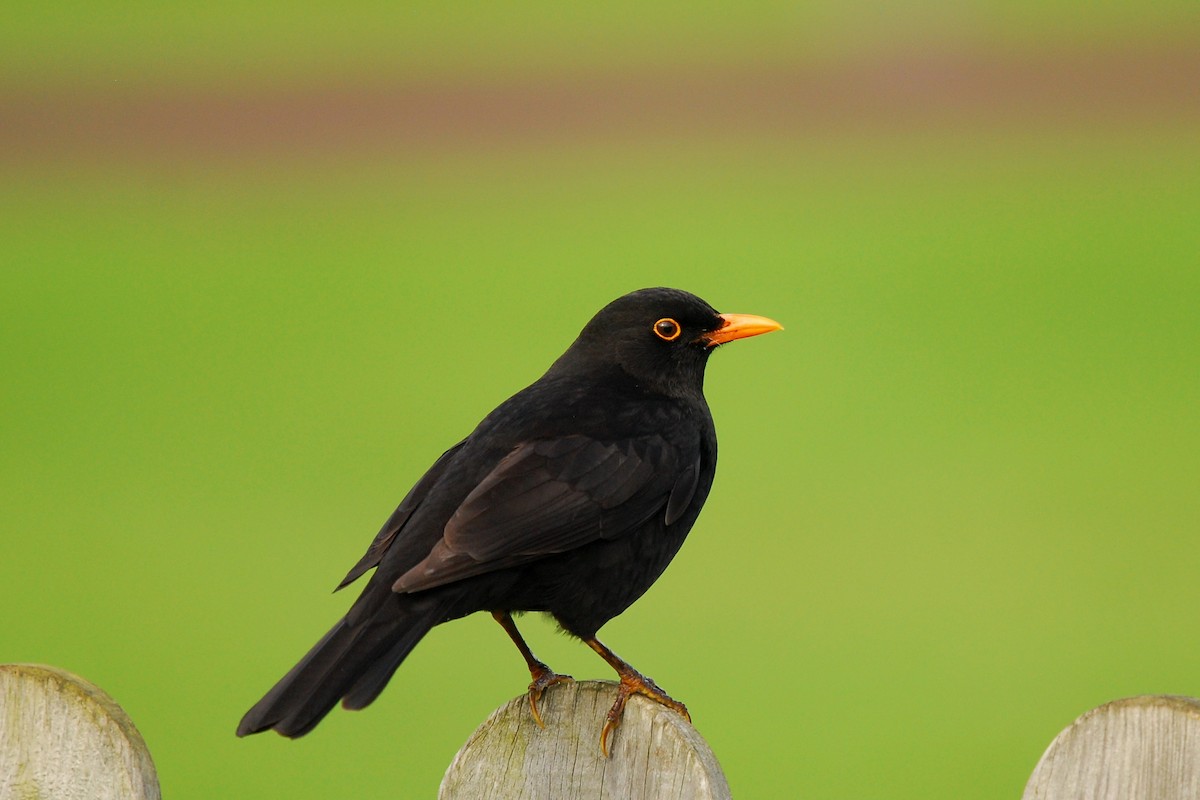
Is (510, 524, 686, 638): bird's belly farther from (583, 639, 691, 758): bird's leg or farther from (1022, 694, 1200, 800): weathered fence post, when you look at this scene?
(1022, 694, 1200, 800): weathered fence post

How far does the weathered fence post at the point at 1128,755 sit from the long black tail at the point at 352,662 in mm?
1207

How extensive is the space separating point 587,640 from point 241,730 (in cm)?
106

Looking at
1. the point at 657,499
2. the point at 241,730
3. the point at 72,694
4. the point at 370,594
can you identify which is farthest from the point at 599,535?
the point at 72,694

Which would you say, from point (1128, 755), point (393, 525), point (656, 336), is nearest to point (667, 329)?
point (656, 336)

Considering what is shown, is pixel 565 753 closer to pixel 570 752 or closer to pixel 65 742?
pixel 570 752

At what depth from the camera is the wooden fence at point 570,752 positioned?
2.06 metres

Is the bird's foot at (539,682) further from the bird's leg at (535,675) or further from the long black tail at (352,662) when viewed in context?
the long black tail at (352,662)

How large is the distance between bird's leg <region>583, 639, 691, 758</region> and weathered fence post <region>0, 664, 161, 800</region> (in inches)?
31.8

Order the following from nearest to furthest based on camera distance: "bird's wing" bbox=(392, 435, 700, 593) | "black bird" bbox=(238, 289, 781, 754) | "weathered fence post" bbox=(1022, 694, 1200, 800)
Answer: "weathered fence post" bbox=(1022, 694, 1200, 800) → "black bird" bbox=(238, 289, 781, 754) → "bird's wing" bbox=(392, 435, 700, 593)

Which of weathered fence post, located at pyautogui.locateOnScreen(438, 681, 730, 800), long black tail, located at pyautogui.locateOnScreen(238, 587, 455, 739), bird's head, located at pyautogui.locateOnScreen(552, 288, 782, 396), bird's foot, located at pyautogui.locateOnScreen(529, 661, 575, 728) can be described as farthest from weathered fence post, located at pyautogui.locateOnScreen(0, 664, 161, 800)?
bird's head, located at pyautogui.locateOnScreen(552, 288, 782, 396)

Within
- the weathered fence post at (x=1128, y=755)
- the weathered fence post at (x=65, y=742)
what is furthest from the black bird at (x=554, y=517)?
the weathered fence post at (x=1128, y=755)

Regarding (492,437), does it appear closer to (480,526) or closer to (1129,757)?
(480,526)

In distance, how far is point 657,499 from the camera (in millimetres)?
3154

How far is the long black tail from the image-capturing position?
2.35 metres
